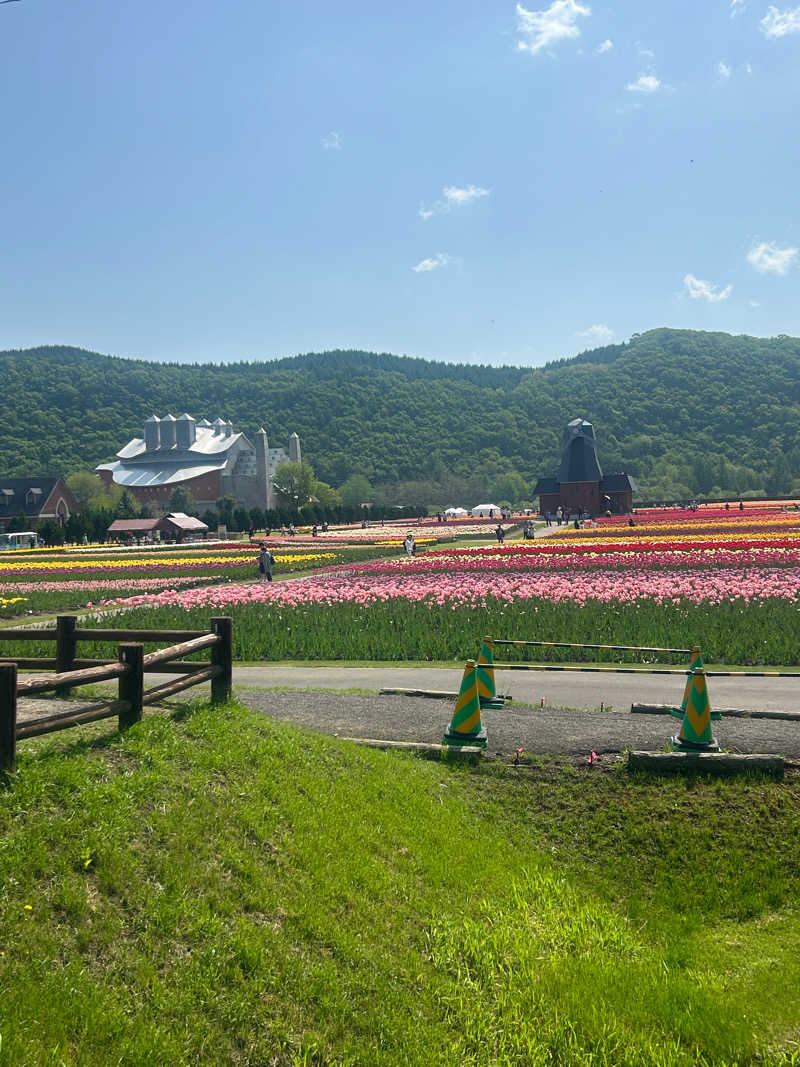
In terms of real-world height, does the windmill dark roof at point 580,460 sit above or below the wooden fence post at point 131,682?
above

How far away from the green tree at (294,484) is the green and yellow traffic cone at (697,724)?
116 m

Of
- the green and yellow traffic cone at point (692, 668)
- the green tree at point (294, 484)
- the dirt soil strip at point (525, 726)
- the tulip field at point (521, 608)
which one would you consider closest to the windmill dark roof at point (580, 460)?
the green tree at point (294, 484)

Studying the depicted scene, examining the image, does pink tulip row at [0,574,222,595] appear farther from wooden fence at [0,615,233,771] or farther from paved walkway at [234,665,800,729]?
wooden fence at [0,615,233,771]

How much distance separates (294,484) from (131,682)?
128 m

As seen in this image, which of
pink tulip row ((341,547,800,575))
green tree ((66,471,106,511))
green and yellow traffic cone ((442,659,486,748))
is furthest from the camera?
green tree ((66,471,106,511))

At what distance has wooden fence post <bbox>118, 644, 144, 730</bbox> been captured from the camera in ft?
23.2

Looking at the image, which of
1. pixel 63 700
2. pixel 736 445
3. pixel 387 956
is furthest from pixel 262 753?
pixel 736 445

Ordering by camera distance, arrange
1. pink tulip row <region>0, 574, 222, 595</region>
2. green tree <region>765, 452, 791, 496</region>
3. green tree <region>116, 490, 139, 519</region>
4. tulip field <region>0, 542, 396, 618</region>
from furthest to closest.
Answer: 1. green tree <region>765, 452, 791, 496</region>
2. green tree <region>116, 490, 139, 519</region>
3. pink tulip row <region>0, 574, 222, 595</region>
4. tulip field <region>0, 542, 396, 618</region>

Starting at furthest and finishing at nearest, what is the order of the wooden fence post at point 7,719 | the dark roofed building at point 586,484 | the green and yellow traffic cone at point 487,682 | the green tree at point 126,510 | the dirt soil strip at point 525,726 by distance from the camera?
1. the green tree at point 126,510
2. the dark roofed building at point 586,484
3. the green and yellow traffic cone at point 487,682
4. the dirt soil strip at point 525,726
5. the wooden fence post at point 7,719

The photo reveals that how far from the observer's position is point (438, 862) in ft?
24.0

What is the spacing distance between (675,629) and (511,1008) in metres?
12.9

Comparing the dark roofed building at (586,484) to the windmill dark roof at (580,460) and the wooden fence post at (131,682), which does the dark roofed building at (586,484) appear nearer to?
the windmill dark roof at (580,460)

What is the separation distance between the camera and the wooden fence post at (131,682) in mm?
7070

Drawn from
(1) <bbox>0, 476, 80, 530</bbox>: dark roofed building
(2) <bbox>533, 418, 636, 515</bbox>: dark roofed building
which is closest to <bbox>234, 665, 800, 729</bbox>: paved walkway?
(2) <bbox>533, 418, 636, 515</bbox>: dark roofed building
